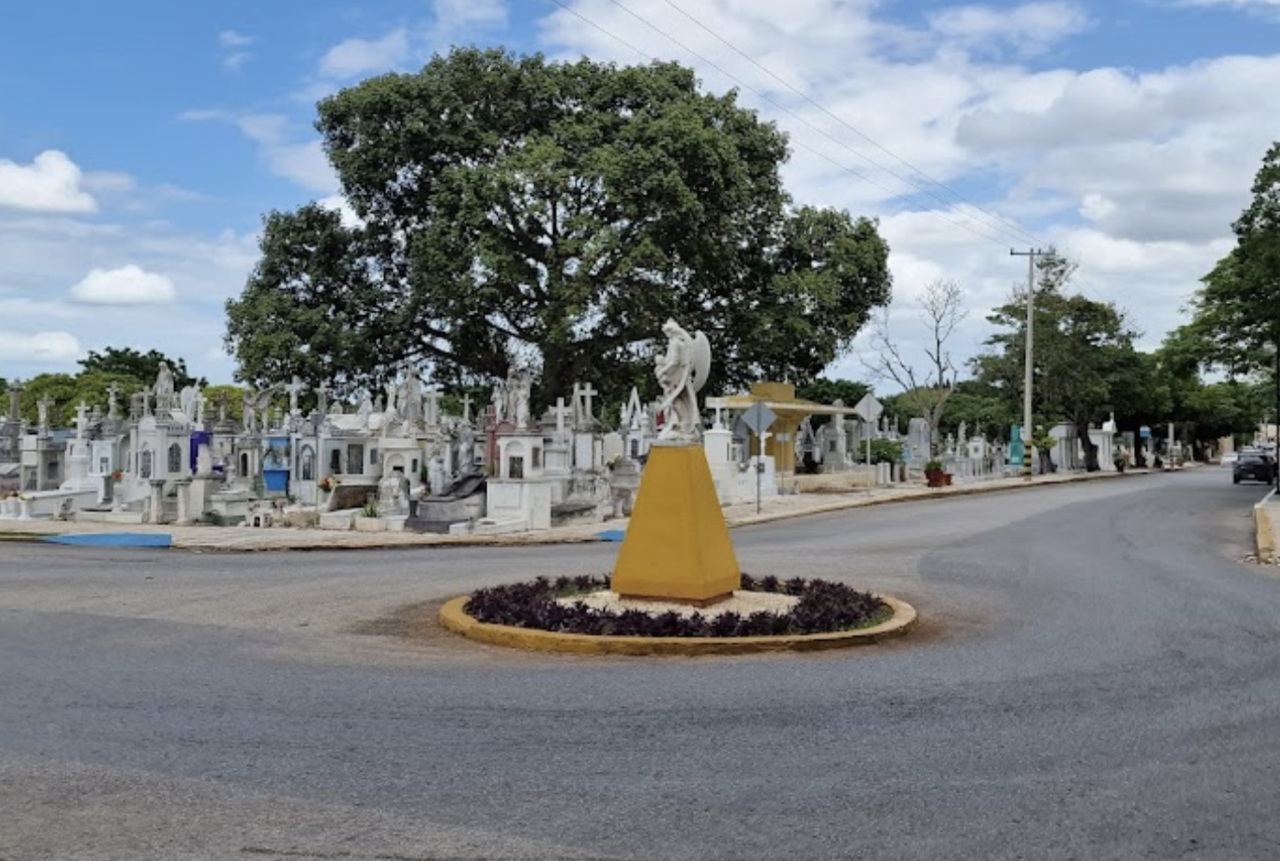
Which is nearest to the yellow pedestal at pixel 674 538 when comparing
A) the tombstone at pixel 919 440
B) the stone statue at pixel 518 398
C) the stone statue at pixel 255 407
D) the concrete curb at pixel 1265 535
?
the concrete curb at pixel 1265 535

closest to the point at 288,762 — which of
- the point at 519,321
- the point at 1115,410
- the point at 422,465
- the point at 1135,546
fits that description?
the point at 1135,546

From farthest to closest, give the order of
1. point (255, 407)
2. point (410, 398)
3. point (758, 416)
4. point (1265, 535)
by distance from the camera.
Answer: point (255, 407)
point (410, 398)
point (758, 416)
point (1265, 535)

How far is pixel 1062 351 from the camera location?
5356cm

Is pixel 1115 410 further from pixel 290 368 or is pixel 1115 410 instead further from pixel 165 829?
pixel 165 829

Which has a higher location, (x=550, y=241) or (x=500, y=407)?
(x=550, y=241)

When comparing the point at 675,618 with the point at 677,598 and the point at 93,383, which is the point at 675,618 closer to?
the point at 677,598

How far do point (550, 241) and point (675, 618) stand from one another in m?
24.2

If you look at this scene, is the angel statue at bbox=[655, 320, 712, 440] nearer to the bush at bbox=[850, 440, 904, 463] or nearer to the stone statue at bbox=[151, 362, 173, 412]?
the stone statue at bbox=[151, 362, 173, 412]

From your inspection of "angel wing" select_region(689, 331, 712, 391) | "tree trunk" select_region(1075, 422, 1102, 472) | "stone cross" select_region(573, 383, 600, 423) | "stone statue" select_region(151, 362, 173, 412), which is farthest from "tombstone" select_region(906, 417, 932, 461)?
"angel wing" select_region(689, 331, 712, 391)

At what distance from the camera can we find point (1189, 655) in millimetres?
8836

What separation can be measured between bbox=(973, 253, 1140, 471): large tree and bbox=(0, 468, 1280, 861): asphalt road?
44.0 m

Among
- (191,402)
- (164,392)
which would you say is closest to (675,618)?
(164,392)

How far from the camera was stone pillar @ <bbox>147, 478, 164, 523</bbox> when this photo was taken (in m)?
24.2

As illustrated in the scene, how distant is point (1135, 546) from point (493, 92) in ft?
76.1
